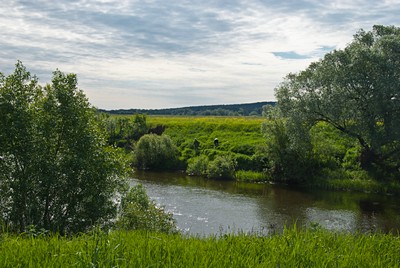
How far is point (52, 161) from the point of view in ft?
65.1

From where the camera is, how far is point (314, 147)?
4634 cm

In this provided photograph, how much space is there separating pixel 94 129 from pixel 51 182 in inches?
144

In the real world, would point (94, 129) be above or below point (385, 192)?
above

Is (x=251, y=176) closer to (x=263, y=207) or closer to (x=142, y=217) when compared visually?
(x=263, y=207)

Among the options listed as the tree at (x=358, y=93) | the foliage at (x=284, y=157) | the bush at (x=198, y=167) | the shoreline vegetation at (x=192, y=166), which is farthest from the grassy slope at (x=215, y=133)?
the tree at (x=358, y=93)

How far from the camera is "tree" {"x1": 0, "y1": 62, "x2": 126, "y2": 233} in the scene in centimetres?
1906

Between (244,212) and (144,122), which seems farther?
(144,122)

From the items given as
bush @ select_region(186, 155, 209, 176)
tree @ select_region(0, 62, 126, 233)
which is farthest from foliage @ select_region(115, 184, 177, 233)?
bush @ select_region(186, 155, 209, 176)

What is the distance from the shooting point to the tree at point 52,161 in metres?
19.1

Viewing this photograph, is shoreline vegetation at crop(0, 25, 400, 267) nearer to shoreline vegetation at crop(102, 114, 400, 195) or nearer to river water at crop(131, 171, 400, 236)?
shoreline vegetation at crop(102, 114, 400, 195)

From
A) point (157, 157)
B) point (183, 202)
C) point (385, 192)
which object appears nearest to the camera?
point (183, 202)

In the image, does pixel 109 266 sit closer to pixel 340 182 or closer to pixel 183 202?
pixel 183 202

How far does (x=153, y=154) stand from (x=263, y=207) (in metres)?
24.7

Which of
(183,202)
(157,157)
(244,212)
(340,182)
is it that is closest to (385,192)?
(340,182)
